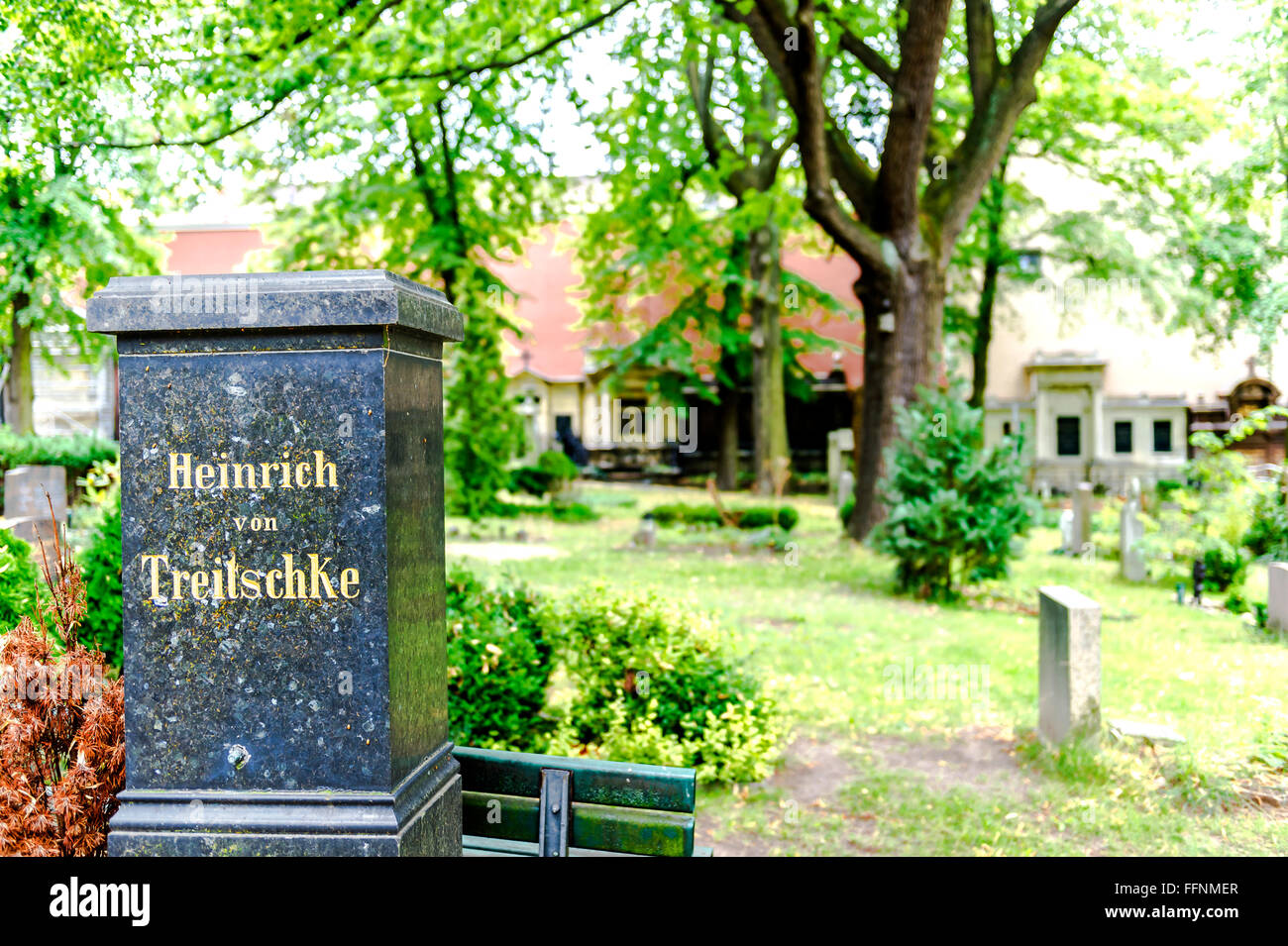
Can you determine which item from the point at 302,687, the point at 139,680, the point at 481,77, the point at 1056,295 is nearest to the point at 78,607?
the point at 139,680

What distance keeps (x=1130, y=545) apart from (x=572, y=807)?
10.7m

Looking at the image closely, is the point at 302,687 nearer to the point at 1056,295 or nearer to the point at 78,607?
the point at 78,607

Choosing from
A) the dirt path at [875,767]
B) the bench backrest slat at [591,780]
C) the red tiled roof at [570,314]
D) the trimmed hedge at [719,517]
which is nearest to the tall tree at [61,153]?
the bench backrest slat at [591,780]

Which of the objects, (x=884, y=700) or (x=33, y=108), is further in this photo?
(x=884, y=700)

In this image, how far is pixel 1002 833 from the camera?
4684 mm

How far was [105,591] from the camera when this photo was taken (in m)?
4.95

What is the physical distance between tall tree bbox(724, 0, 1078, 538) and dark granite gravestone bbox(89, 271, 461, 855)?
847cm

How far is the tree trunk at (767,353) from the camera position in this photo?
2444 centimetres

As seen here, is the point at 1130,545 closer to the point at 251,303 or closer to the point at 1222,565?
the point at 1222,565

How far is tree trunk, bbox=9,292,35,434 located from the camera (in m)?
6.86

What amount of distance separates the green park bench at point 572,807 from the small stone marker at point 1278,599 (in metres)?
3.91

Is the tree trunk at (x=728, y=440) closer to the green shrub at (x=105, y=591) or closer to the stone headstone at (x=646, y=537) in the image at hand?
the stone headstone at (x=646, y=537)

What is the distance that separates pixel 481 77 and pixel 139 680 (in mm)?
11219

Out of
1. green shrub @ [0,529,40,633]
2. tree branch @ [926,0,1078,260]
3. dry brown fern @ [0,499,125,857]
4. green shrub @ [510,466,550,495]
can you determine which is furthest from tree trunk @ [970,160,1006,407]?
dry brown fern @ [0,499,125,857]
